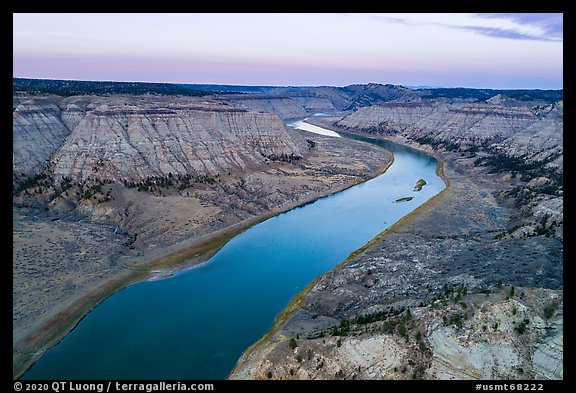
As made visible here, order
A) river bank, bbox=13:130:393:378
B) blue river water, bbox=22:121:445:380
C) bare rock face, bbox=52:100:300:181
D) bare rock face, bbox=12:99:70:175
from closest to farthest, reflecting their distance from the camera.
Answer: blue river water, bbox=22:121:445:380 < river bank, bbox=13:130:393:378 < bare rock face, bbox=12:99:70:175 < bare rock face, bbox=52:100:300:181

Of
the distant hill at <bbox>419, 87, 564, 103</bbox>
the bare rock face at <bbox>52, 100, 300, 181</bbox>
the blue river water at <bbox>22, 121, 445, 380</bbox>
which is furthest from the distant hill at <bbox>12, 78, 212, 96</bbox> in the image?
the distant hill at <bbox>419, 87, 564, 103</bbox>

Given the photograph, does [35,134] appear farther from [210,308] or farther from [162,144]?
[210,308]

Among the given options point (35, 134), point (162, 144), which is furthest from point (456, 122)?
point (35, 134)

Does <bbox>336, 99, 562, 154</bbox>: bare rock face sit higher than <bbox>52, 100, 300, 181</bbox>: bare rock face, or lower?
higher

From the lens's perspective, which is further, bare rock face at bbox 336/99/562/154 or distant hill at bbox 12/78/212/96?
bare rock face at bbox 336/99/562/154

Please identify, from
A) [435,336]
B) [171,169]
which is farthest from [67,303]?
[171,169]

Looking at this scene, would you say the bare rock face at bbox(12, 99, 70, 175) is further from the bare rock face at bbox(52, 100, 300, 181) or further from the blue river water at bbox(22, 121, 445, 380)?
the blue river water at bbox(22, 121, 445, 380)

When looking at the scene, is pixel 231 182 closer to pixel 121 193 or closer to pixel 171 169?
pixel 171 169
